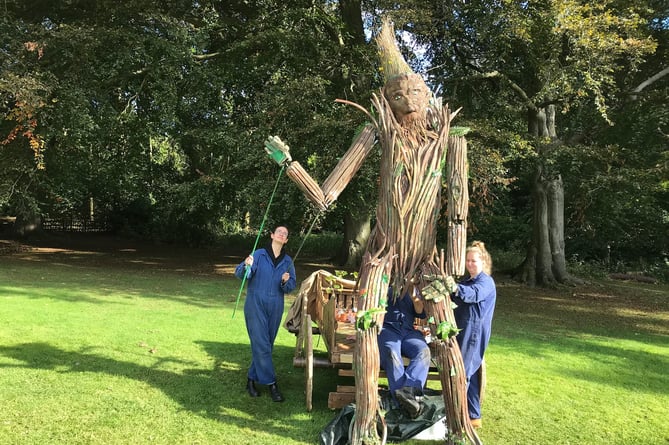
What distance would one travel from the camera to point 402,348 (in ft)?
14.0

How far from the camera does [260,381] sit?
4.80 meters

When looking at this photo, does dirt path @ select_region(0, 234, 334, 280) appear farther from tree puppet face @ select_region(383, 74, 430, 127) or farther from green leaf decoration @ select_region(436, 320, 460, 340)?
green leaf decoration @ select_region(436, 320, 460, 340)

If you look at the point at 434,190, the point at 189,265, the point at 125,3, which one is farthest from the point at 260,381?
the point at 189,265

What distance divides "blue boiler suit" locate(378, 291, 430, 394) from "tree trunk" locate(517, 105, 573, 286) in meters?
10.5

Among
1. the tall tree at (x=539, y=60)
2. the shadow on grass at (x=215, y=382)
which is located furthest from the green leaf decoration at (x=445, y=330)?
the tall tree at (x=539, y=60)

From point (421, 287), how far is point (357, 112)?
318 inches

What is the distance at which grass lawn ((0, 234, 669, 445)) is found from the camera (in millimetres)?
4098

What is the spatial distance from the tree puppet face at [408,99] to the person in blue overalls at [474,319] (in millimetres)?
1183

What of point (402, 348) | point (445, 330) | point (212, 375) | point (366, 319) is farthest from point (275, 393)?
point (445, 330)

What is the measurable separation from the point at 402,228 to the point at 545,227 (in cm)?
1215

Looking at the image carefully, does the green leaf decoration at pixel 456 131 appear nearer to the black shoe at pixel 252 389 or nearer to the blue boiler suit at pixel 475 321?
the blue boiler suit at pixel 475 321

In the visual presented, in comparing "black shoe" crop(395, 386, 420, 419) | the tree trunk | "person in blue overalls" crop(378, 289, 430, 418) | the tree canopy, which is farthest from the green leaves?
the tree trunk

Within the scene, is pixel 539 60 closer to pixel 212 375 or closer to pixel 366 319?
pixel 212 375

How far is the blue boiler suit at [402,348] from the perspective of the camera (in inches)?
156
